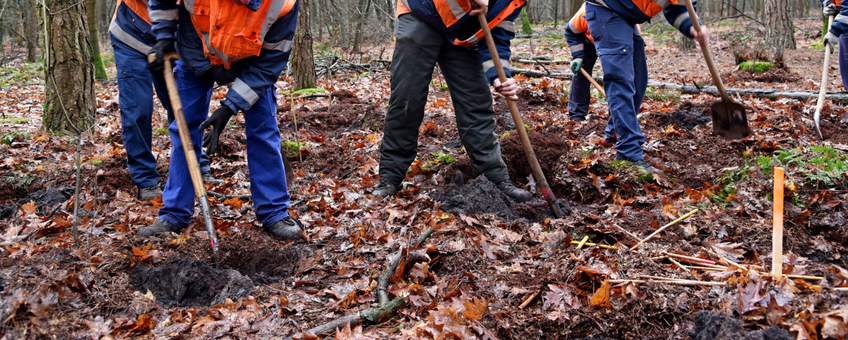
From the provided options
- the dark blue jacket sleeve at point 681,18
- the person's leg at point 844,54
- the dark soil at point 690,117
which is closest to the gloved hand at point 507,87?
the dark blue jacket sleeve at point 681,18

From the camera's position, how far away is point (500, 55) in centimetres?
394

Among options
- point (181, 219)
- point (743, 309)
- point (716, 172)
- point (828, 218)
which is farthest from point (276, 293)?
point (716, 172)

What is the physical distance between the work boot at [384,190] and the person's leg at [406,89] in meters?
0.03

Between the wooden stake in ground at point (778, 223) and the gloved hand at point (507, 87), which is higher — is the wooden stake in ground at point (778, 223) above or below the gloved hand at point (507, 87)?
below

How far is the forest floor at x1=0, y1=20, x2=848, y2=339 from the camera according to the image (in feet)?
7.22

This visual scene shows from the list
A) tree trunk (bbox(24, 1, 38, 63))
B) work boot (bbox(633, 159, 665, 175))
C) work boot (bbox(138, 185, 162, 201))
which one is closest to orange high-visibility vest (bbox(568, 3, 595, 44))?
work boot (bbox(633, 159, 665, 175))

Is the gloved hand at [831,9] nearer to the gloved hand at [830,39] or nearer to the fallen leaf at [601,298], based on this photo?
the gloved hand at [830,39]

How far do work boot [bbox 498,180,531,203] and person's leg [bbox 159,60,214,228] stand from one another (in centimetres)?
226

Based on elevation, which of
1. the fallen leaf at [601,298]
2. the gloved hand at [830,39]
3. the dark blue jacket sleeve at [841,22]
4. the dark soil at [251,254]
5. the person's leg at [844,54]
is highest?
the dark blue jacket sleeve at [841,22]

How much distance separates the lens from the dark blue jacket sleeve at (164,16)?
10.1 feet

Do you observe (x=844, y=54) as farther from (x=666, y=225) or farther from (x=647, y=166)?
(x=666, y=225)

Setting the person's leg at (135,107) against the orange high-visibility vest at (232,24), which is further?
the person's leg at (135,107)

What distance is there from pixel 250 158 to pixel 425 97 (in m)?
1.42

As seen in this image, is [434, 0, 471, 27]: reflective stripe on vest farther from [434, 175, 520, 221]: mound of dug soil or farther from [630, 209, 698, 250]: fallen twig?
[630, 209, 698, 250]: fallen twig
